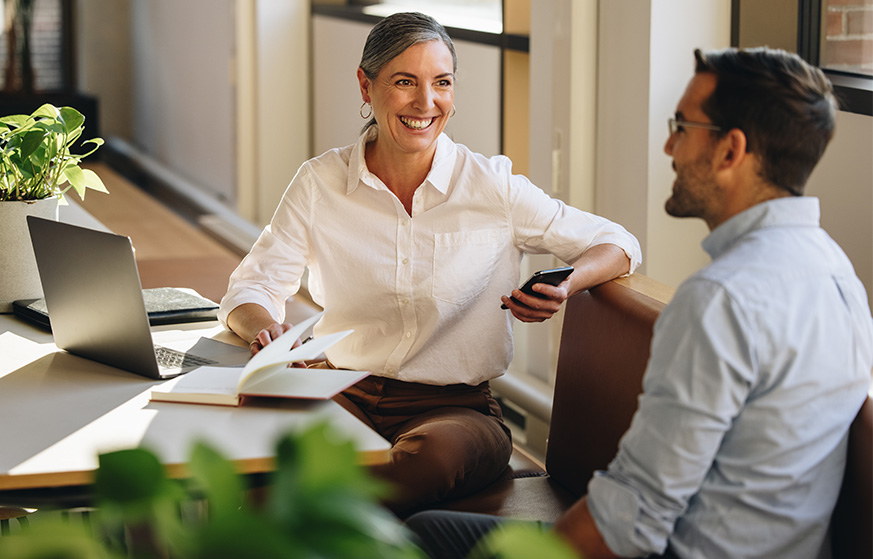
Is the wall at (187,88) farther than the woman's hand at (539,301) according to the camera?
Yes

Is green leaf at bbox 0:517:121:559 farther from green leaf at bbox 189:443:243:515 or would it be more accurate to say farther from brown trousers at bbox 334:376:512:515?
brown trousers at bbox 334:376:512:515

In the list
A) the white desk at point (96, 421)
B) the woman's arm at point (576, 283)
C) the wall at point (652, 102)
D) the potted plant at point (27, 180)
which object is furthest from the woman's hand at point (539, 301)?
the wall at point (652, 102)

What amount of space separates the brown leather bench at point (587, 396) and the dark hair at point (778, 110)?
1.74 ft


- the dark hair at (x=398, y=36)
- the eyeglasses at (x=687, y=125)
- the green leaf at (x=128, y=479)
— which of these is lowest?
the green leaf at (x=128, y=479)

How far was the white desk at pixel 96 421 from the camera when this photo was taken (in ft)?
4.82

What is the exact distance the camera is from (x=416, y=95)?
7.49 feet

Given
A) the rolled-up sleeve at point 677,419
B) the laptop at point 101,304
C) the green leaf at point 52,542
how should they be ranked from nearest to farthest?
the green leaf at point 52,542 → the rolled-up sleeve at point 677,419 → the laptop at point 101,304

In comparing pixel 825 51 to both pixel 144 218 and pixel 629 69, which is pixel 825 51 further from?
pixel 144 218

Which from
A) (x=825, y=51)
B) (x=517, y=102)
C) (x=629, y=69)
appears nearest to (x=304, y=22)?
(x=517, y=102)

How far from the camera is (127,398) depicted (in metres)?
1.76

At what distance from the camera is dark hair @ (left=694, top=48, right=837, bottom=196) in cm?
139

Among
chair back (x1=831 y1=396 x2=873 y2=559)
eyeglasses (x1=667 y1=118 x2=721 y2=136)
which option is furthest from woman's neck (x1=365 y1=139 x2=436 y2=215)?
chair back (x1=831 y1=396 x2=873 y2=559)

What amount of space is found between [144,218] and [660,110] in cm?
482

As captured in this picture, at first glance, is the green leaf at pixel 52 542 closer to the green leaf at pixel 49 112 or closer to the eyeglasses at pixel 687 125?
the eyeglasses at pixel 687 125
